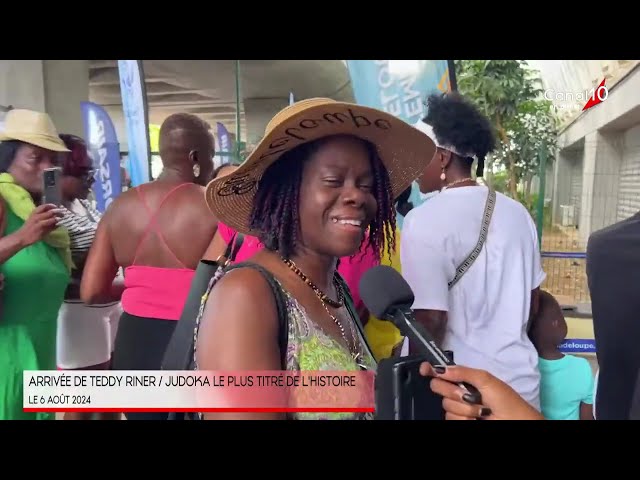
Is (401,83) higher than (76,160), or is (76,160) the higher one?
(401,83)

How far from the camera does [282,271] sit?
3.61ft

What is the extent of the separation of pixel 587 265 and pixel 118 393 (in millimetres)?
1478

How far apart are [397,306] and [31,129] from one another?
130 centimetres

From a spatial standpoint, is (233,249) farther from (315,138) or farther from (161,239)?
(315,138)

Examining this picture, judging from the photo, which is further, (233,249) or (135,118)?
(135,118)

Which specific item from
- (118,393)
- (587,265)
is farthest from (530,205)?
→ (118,393)

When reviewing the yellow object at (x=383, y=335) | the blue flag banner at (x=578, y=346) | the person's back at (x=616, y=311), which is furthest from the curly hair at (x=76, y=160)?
the blue flag banner at (x=578, y=346)

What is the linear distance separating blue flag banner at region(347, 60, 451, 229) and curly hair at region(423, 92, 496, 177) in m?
0.03

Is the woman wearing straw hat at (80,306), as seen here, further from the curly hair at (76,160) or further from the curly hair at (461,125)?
the curly hair at (461,125)

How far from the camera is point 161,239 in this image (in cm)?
167

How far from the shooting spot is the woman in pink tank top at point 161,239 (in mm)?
1657
